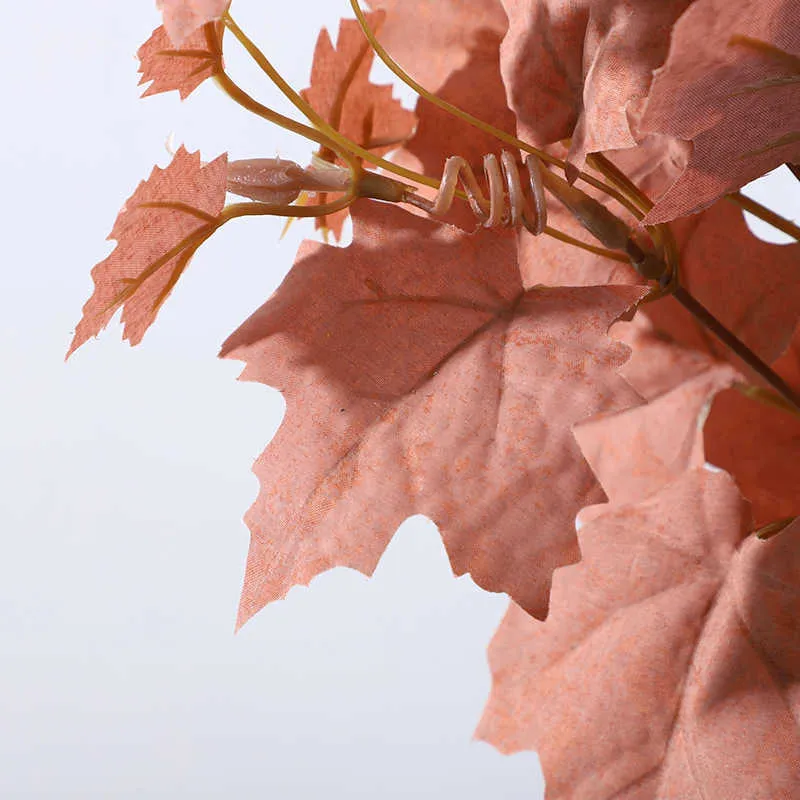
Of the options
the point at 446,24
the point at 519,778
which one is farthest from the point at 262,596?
the point at 519,778

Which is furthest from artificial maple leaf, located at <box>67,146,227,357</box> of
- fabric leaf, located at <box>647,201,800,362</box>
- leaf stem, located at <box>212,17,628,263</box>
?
fabric leaf, located at <box>647,201,800,362</box>

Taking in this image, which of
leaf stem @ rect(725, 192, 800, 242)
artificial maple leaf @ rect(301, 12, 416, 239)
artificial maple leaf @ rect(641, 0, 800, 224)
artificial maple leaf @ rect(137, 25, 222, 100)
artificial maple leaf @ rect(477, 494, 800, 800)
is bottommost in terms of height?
artificial maple leaf @ rect(477, 494, 800, 800)

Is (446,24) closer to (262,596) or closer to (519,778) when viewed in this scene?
(262,596)

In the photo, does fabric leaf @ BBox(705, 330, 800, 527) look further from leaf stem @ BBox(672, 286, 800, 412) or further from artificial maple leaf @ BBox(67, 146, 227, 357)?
artificial maple leaf @ BBox(67, 146, 227, 357)

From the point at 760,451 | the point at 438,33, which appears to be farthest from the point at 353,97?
the point at 760,451

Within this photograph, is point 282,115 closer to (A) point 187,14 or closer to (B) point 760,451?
(A) point 187,14

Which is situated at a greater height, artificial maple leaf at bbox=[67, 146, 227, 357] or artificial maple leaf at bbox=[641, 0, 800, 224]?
artificial maple leaf at bbox=[67, 146, 227, 357]

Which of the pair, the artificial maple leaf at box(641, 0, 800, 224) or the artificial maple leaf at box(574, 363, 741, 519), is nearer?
the artificial maple leaf at box(641, 0, 800, 224)
